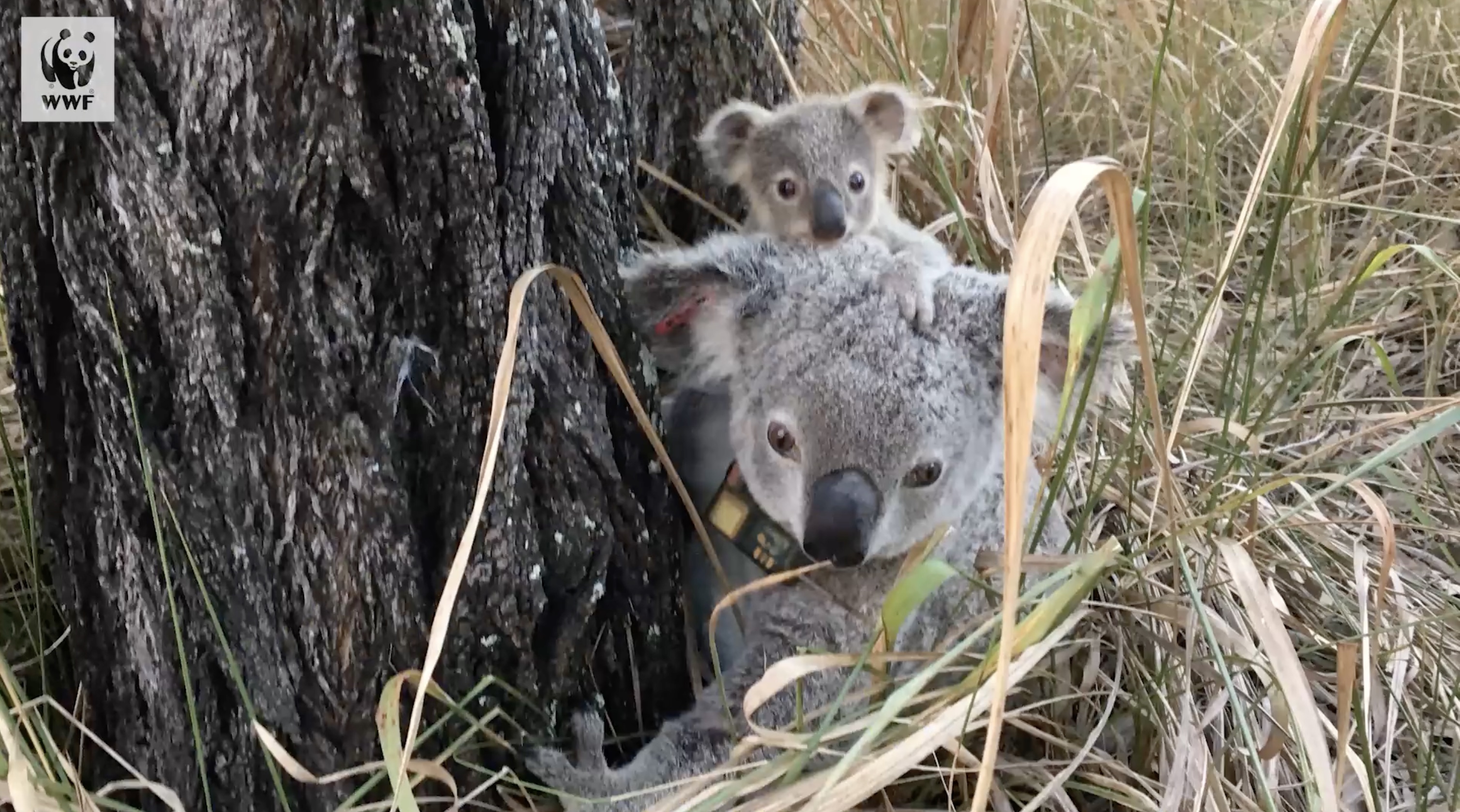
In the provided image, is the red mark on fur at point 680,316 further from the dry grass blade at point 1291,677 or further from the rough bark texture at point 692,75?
the dry grass blade at point 1291,677

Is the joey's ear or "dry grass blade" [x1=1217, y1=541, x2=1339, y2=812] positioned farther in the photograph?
the joey's ear

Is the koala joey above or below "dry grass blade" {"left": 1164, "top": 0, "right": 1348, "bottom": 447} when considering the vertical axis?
below

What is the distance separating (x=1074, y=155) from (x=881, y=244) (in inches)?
68.3

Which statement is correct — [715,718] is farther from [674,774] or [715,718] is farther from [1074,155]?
[1074,155]

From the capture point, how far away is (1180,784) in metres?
1.31

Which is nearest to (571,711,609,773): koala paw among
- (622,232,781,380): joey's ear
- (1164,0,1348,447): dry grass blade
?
(622,232,781,380): joey's ear

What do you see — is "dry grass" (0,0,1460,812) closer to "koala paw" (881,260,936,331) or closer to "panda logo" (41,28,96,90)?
"koala paw" (881,260,936,331)

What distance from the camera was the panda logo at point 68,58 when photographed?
104cm

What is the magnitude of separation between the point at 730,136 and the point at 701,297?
0.78 meters

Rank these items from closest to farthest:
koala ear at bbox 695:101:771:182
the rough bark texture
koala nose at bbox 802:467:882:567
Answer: koala nose at bbox 802:467:882:567
the rough bark texture
koala ear at bbox 695:101:771:182

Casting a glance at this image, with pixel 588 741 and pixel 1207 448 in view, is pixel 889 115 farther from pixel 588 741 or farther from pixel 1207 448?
pixel 588 741

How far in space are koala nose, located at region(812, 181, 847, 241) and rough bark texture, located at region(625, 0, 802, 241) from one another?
18 centimetres

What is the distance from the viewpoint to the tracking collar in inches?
59.3

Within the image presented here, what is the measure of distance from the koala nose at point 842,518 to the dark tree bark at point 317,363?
0.26 m
